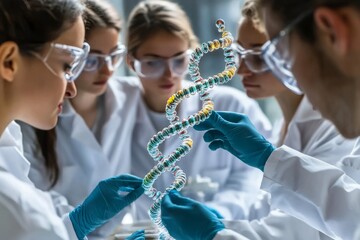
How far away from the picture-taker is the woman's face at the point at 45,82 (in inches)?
51.7

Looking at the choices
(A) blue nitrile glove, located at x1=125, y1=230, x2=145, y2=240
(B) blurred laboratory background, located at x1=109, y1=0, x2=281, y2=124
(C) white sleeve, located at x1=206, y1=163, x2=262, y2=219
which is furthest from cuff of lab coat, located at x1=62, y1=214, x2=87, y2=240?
(B) blurred laboratory background, located at x1=109, y1=0, x2=281, y2=124

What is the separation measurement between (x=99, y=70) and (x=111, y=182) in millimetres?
742

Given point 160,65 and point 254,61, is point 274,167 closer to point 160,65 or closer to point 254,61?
point 254,61

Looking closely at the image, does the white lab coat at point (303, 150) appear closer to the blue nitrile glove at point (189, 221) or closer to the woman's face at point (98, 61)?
the blue nitrile glove at point (189, 221)

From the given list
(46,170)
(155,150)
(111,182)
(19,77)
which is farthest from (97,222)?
(46,170)

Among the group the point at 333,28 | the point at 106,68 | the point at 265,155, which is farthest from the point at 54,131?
the point at 333,28

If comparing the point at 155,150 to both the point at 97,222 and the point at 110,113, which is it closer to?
the point at 97,222

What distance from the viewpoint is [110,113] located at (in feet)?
7.35

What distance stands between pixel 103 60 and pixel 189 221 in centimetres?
95

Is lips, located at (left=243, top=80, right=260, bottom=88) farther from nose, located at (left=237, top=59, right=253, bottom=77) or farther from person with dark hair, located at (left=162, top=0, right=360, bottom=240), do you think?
person with dark hair, located at (left=162, top=0, right=360, bottom=240)

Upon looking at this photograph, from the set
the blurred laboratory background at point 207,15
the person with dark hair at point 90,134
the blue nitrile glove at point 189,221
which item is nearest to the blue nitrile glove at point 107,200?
the blue nitrile glove at point 189,221

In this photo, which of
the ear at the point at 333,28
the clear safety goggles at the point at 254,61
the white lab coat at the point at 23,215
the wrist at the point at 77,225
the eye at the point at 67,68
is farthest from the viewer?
the clear safety goggles at the point at 254,61

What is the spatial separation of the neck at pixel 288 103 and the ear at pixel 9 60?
3.29 feet

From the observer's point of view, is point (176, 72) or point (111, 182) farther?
point (176, 72)
